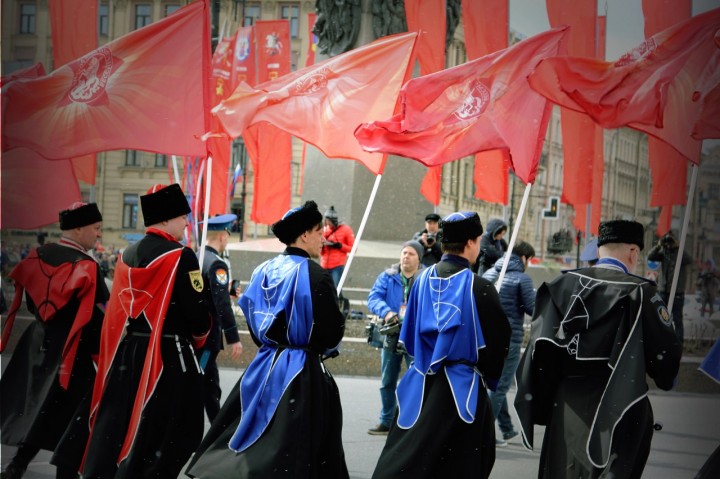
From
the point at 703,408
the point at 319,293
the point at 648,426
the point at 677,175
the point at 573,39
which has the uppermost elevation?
the point at 573,39

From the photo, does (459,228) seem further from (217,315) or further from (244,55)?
(244,55)

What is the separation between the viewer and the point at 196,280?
638 centimetres

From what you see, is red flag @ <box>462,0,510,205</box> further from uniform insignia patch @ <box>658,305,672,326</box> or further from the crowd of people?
uniform insignia patch @ <box>658,305,672,326</box>

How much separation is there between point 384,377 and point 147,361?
132 inches

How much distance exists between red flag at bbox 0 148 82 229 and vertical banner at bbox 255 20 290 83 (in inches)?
537

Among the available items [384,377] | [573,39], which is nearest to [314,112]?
[384,377]

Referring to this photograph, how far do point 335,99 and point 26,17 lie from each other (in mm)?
16020

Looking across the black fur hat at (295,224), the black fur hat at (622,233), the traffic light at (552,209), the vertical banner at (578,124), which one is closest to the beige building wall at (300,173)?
the traffic light at (552,209)

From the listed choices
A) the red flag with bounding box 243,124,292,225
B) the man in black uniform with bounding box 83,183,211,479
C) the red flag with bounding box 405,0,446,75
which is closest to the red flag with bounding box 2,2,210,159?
the man in black uniform with bounding box 83,183,211,479

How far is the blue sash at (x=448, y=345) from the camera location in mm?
5902

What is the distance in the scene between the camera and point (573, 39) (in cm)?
1599

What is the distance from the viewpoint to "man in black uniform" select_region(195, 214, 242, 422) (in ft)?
27.1

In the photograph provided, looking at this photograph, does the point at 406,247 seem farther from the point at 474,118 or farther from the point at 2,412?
the point at 2,412

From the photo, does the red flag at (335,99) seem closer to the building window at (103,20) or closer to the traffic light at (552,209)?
the traffic light at (552,209)
